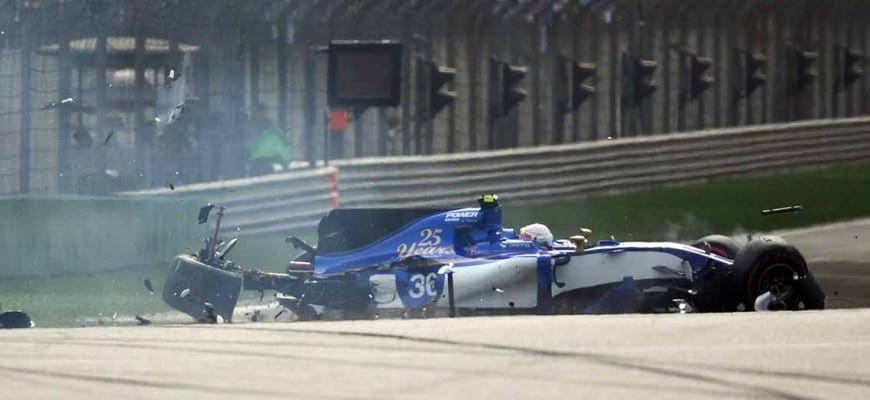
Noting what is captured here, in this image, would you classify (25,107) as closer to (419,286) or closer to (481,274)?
(419,286)

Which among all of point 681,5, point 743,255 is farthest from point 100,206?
point 681,5

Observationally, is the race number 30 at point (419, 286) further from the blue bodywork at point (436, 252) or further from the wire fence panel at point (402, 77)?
the wire fence panel at point (402, 77)

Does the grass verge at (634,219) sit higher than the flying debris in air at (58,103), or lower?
lower

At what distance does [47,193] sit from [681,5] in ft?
35.9

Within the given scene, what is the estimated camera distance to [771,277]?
44.1ft

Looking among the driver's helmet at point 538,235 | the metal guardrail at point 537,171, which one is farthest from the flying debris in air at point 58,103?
the driver's helmet at point 538,235

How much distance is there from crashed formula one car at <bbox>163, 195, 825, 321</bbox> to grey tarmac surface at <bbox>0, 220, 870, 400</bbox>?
1.54 meters

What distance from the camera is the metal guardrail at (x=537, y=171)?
19844mm

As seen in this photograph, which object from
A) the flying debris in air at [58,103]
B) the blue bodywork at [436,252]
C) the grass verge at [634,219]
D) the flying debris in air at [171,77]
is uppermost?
the flying debris in air at [171,77]

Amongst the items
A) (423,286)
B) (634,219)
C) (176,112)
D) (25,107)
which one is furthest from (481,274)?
(634,219)

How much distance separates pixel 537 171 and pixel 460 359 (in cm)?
1461

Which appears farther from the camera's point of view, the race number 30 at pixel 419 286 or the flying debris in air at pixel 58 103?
the flying debris in air at pixel 58 103

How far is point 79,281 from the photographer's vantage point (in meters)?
16.6

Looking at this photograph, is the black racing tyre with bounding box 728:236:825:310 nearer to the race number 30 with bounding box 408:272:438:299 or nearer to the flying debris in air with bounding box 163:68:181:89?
the race number 30 with bounding box 408:272:438:299
